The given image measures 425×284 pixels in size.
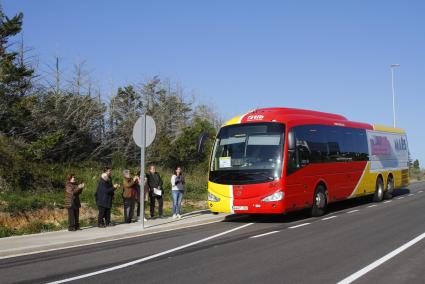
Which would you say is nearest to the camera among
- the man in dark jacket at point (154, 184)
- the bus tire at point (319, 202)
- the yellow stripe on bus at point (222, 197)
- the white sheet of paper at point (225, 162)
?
the yellow stripe on bus at point (222, 197)

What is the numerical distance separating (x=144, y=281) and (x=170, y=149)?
73.3 feet

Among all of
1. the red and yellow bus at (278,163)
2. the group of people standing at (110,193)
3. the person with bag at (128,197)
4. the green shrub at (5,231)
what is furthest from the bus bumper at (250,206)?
the green shrub at (5,231)

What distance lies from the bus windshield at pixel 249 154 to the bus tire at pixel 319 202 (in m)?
2.72

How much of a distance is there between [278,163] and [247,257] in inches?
224

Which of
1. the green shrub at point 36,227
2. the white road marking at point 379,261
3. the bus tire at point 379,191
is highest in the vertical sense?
the bus tire at point 379,191

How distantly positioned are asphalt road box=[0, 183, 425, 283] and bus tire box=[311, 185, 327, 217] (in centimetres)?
183

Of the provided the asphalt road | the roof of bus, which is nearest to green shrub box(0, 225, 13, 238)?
the asphalt road

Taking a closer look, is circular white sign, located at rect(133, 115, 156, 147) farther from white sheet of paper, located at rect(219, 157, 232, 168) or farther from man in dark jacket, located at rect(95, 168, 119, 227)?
white sheet of paper, located at rect(219, 157, 232, 168)

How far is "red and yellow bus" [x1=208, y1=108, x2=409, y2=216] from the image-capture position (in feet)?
49.3

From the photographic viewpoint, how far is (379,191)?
23031 millimetres

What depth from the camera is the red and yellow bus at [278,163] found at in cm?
1502

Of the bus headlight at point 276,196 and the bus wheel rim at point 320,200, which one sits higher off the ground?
the bus headlight at point 276,196

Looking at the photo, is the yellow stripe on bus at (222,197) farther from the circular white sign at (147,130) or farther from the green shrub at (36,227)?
the green shrub at (36,227)

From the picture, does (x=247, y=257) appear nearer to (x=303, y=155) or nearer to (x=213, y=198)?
(x=213, y=198)
